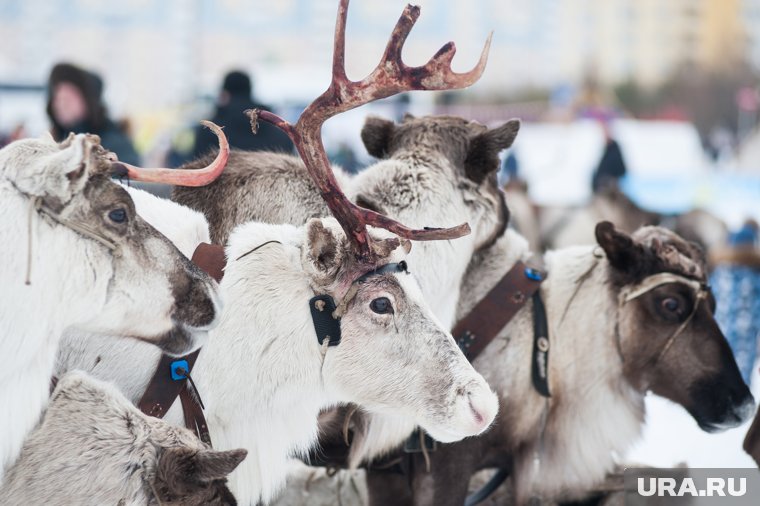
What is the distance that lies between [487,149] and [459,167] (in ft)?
0.43

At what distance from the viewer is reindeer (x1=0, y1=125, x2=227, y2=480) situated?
240 cm

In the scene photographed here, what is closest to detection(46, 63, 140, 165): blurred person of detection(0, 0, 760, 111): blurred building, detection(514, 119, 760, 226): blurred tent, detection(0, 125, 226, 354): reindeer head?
detection(0, 125, 226, 354): reindeer head

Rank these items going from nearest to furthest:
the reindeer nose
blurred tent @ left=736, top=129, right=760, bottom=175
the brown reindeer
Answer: the reindeer nose < the brown reindeer < blurred tent @ left=736, top=129, right=760, bottom=175

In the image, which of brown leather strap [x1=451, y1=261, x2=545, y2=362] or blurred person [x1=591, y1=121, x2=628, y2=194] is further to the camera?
blurred person [x1=591, y1=121, x2=628, y2=194]

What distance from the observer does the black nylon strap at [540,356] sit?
3748 mm

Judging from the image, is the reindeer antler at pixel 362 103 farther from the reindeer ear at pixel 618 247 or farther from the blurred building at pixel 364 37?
→ the blurred building at pixel 364 37

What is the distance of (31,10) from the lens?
5447 centimetres

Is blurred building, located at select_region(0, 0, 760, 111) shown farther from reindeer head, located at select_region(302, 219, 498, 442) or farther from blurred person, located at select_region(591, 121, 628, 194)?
reindeer head, located at select_region(302, 219, 498, 442)

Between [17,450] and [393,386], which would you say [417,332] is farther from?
[17,450]

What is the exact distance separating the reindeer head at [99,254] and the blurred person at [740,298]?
523 centimetres

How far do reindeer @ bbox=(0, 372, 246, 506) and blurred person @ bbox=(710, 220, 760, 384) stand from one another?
5.29m

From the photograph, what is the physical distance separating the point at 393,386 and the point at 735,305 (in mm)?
5072

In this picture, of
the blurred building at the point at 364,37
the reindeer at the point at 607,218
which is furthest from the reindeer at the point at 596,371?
the blurred building at the point at 364,37

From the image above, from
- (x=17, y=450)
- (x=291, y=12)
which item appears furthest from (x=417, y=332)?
(x=291, y=12)
